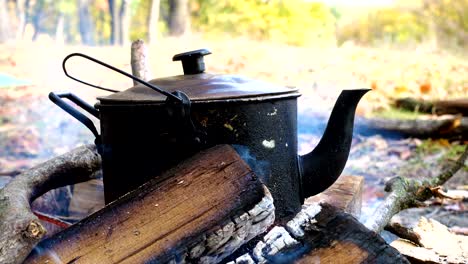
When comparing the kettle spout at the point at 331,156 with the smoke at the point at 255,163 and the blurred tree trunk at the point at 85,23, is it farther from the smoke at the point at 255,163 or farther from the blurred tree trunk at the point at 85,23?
the blurred tree trunk at the point at 85,23

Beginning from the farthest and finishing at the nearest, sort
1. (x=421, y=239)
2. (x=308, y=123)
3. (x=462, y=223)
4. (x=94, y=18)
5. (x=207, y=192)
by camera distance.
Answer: (x=94, y=18), (x=308, y=123), (x=462, y=223), (x=421, y=239), (x=207, y=192)

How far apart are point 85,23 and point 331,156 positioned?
10.7 m

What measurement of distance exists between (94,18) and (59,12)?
2.40 meters

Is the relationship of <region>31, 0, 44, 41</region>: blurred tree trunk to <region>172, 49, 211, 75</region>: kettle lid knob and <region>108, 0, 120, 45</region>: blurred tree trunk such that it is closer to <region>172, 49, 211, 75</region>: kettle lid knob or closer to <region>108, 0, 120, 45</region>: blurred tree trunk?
<region>108, 0, 120, 45</region>: blurred tree trunk

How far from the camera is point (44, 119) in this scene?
499 cm

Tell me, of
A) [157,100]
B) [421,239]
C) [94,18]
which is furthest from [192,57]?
[94,18]

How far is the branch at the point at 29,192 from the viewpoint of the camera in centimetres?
115

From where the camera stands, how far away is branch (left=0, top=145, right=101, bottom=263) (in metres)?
1.15

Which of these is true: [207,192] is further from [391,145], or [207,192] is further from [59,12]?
[59,12]

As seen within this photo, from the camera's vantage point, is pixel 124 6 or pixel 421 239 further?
pixel 124 6

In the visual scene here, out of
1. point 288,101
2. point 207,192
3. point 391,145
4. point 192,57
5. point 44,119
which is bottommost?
point 391,145

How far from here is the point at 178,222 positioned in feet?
3.90

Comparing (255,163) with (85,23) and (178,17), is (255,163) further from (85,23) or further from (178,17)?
(85,23)

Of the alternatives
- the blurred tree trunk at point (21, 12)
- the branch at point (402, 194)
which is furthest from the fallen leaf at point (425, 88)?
the blurred tree trunk at point (21, 12)
